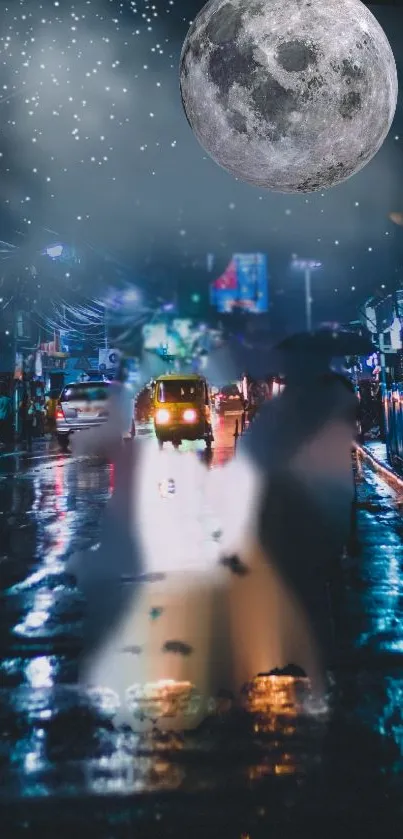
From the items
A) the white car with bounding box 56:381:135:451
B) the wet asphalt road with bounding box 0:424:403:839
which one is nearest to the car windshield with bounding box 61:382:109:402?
the white car with bounding box 56:381:135:451

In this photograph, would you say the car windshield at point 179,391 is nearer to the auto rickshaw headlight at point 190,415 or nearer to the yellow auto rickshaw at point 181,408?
the yellow auto rickshaw at point 181,408

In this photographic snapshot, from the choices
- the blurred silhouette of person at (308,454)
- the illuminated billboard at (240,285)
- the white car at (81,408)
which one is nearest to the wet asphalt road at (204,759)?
the blurred silhouette of person at (308,454)

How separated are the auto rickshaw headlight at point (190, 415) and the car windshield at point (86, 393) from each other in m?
3.15

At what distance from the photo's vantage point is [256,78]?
4.24m

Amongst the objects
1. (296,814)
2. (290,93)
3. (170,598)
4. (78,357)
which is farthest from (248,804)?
(78,357)

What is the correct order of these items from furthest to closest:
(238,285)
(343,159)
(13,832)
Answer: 1. (238,285)
2. (343,159)
3. (13,832)

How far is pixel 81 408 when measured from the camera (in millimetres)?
21781

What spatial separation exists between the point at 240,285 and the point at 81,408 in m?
73.4

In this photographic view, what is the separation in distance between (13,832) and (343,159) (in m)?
4.37

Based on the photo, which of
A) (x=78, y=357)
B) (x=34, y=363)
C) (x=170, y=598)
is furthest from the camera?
(x=78, y=357)

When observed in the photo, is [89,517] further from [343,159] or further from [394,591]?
[343,159]

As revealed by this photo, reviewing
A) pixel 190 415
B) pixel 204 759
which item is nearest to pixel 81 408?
pixel 190 415

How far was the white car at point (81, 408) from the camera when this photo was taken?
21531 millimetres

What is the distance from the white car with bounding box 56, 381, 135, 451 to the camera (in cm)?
2153
